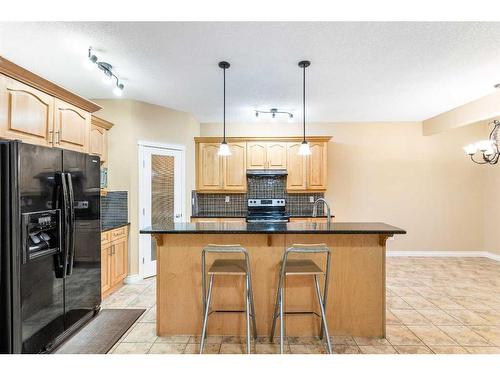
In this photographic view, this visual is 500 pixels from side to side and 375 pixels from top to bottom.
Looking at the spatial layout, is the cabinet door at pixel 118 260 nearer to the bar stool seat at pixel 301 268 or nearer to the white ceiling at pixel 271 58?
the white ceiling at pixel 271 58

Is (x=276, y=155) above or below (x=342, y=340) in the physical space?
above

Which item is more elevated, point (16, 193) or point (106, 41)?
point (106, 41)

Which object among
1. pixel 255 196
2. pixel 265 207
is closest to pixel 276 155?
pixel 255 196

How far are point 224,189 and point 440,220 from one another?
13.9 ft

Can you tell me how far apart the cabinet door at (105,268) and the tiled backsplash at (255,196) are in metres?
1.94

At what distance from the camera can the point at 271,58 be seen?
2.62 m

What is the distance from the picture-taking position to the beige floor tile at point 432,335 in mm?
2338

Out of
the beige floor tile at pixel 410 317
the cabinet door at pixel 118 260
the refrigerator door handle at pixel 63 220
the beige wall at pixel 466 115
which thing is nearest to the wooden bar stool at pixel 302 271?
the beige floor tile at pixel 410 317

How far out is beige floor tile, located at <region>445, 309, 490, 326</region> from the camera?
270 cm

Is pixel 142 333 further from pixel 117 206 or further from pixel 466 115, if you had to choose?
pixel 466 115

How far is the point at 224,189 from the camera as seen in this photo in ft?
16.3

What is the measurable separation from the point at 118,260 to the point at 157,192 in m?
1.12
